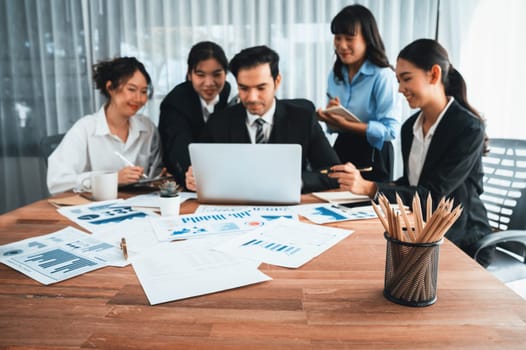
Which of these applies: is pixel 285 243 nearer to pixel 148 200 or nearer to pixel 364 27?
pixel 148 200

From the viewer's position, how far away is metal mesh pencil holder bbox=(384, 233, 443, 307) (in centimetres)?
69

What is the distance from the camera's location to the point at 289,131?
193 cm

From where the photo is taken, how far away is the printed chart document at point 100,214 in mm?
1211

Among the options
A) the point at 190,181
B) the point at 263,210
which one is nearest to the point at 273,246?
the point at 263,210

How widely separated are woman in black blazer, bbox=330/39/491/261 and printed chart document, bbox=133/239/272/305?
2.23 feet

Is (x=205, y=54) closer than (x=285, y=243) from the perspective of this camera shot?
No

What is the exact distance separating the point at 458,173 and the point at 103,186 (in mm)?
1305

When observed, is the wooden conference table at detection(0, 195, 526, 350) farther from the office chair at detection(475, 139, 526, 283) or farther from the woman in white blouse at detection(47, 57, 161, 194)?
the woman in white blouse at detection(47, 57, 161, 194)

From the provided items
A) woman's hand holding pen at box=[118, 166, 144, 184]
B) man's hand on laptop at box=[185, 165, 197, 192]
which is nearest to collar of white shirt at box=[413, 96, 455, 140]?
man's hand on laptop at box=[185, 165, 197, 192]

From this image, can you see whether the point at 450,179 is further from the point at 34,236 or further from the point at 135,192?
the point at 34,236

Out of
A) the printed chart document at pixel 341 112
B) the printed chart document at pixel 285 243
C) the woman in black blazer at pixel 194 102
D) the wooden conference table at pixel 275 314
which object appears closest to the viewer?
the wooden conference table at pixel 275 314

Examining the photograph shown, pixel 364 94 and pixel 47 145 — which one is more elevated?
pixel 364 94

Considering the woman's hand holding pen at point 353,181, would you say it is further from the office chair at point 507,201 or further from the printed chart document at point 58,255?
the printed chart document at point 58,255

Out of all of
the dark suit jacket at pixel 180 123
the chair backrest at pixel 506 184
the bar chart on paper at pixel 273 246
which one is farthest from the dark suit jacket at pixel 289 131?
the bar chart on paper at pixel 273 246
